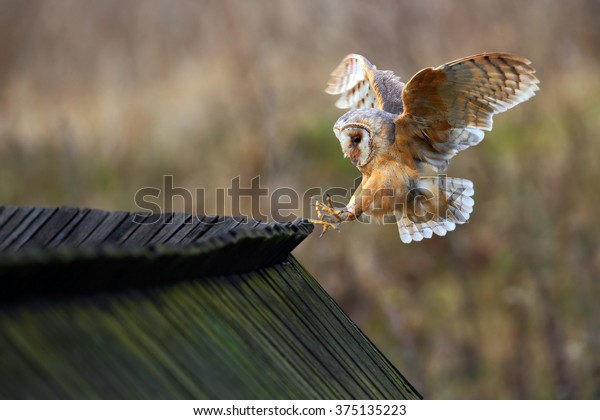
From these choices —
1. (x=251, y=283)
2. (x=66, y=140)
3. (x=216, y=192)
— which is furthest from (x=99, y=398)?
(x=216, y=192)

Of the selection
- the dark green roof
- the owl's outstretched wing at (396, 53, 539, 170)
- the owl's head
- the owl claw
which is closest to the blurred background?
the owl's outstretched wing at (396, 53, 539, 170)

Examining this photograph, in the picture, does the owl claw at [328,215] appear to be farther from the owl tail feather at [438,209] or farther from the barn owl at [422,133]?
the owl tail feather at [438,209]

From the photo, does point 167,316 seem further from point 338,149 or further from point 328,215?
point 338,149

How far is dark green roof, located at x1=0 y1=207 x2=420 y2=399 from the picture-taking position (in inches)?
63.2

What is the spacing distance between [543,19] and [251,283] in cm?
870

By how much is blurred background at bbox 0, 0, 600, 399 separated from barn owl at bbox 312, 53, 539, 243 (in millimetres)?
2390

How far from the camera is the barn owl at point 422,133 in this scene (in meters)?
3.99

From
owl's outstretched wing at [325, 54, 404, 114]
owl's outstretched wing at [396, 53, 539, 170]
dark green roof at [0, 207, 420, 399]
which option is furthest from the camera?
owl's outstretched wing at [325, 54, 404, 114]

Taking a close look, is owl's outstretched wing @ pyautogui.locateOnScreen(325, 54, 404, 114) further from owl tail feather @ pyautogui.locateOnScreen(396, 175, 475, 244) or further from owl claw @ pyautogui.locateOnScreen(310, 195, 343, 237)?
owl claw @ pyautogui.locateOnScreen(310, 195, 343, 237)

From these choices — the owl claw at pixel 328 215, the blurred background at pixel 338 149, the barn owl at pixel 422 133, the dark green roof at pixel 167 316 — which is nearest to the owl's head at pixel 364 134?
the barn owl at pixel 422 133

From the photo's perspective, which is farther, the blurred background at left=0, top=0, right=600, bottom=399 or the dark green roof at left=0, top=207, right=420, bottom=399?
the blurred background at left=0, top=0, right=600, bottom=399

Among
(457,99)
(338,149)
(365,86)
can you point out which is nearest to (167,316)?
(457,99)

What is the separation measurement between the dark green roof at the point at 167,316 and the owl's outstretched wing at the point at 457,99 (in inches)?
54.5

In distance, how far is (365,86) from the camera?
4965 mm
